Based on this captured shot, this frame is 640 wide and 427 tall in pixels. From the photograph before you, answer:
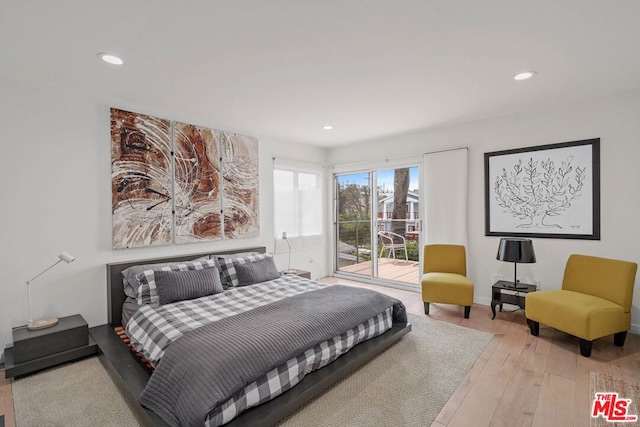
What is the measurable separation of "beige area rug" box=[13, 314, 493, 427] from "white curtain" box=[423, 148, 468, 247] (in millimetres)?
1824

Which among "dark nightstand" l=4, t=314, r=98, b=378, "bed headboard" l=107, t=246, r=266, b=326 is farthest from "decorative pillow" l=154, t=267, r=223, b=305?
"dark nightstand" l=4, t=314, r=98, b=378

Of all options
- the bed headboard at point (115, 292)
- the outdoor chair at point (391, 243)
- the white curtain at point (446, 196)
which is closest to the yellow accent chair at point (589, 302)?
the white curtain at point (446, 196)

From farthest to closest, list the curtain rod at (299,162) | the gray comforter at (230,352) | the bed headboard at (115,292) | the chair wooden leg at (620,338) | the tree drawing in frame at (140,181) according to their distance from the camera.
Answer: the curtain rod at (299,162) → the tree drawing in frame at (140,181) → the bed headboard at (115,292) → the chair wooden leg at (620,338) → the gray comforter at (230,352)

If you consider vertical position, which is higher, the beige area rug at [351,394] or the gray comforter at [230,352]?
the gray comforter at [230,352]

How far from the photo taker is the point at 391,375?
247 cm

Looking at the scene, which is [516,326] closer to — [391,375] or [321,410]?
[391,375]

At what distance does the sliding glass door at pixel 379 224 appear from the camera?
16.5 feet

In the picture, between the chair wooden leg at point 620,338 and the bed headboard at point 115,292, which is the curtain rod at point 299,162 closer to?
the bed headboard at point 115,292

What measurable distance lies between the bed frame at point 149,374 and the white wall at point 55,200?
7.2 inches

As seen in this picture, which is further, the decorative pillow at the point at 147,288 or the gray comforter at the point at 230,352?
the decorative pillow at the point at 147,288

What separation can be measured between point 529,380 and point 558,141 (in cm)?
276

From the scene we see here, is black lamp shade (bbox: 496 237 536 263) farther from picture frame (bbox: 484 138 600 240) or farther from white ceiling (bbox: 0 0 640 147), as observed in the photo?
white ceiling (bbox: 0 0 640 147)

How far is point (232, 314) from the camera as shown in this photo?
262 centimetres

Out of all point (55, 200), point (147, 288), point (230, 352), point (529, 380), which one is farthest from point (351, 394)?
point (55, 200)
